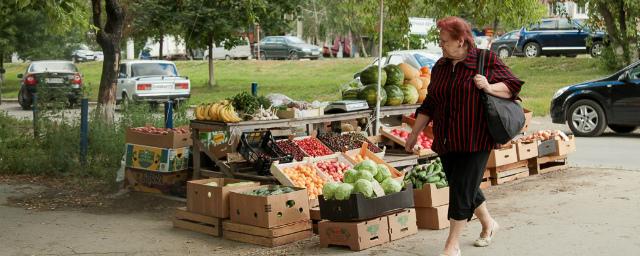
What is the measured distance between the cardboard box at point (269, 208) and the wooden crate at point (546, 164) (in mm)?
4581

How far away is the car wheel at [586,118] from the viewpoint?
17.0 m

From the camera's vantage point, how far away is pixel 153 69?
28.3 meters

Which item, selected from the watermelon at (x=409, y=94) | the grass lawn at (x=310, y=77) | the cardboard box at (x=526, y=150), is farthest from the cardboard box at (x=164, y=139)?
the grass lawn at (x=310, y=77)

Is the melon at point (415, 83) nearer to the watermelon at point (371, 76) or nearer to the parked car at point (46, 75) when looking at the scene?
the watermelon at point (371, 76)

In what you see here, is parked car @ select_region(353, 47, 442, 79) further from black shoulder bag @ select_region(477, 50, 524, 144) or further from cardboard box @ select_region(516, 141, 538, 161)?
black shoulder bag @ select_region(477, 50, 524, 144)

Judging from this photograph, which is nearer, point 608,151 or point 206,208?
point 206,208

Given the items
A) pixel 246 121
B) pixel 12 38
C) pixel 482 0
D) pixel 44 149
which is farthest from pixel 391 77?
pixel 12 38


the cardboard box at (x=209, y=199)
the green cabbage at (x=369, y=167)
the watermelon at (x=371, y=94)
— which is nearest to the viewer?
the green cabbage at (x=369, y=167)

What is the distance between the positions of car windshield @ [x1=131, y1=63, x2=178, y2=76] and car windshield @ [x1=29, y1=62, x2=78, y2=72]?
3730 millimetres

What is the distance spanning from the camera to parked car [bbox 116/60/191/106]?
2695 cm

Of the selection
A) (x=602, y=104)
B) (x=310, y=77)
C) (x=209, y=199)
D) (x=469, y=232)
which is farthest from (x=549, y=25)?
(x=209, y=199)

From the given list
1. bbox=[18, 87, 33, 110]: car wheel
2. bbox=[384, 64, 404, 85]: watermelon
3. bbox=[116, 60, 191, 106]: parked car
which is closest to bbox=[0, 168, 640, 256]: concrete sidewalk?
bbox=[384, 64, 404, 85]: watermelon

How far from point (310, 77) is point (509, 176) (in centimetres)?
2771

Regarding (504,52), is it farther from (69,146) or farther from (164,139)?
(164,139)
